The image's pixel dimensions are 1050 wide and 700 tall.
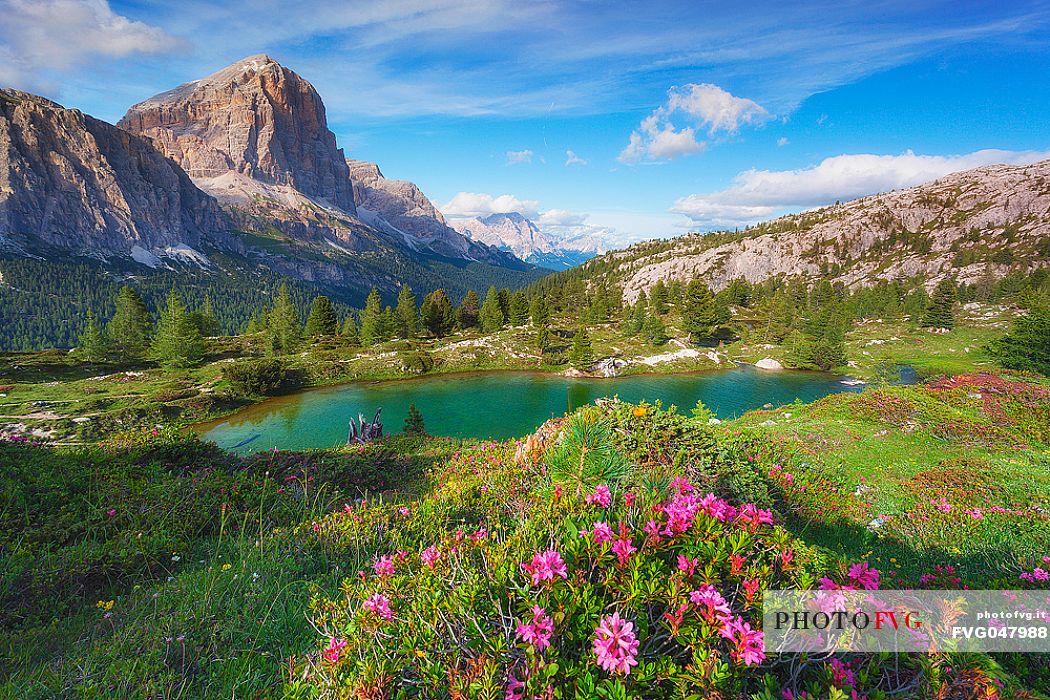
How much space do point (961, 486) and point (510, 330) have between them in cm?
6150

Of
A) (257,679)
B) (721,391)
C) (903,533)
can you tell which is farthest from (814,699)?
(721,391)

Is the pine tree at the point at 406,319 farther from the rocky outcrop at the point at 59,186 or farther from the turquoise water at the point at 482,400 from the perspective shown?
the rocky outcrop at the point at 59,186

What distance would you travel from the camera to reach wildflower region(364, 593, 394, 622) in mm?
2754

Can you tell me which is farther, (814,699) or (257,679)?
(257,679)

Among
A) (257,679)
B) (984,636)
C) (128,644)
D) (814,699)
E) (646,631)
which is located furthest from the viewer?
(128,644)

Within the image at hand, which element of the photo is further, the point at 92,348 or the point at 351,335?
the point at 351,335

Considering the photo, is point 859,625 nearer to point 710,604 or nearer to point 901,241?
point 710,604

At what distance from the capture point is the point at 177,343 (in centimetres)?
4500

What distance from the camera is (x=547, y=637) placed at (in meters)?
2.28

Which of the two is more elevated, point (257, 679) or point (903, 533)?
point (257, 679)

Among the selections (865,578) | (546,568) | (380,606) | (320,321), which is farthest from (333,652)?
(320,321)

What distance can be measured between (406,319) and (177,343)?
28045 millimetres

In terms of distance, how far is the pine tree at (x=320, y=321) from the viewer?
217 ft

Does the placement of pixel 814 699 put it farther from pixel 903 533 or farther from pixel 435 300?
pixel 435 300
